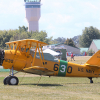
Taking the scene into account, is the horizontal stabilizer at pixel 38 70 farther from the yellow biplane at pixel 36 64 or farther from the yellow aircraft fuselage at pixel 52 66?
the yellow aircraft fuselage at pixel 52 66

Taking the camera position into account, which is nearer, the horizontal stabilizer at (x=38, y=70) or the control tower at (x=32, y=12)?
the horizontal stabilizer at (x=38, y=70)

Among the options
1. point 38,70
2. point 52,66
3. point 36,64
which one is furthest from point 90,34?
point 38,70

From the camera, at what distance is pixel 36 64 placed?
13164mm

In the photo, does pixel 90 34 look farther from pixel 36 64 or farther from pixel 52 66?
pixel 36 64

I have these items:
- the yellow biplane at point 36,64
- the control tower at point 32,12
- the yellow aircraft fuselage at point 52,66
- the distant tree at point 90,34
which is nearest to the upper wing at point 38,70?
the yellow biplane at point 36,64

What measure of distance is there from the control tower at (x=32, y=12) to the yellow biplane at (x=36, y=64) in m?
139

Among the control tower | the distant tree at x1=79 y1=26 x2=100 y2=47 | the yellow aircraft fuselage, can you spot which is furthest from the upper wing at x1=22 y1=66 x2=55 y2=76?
the control tower

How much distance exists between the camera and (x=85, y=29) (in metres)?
125

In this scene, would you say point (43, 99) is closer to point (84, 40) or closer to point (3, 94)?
point (3, 94)

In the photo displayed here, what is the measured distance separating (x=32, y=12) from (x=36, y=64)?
144m

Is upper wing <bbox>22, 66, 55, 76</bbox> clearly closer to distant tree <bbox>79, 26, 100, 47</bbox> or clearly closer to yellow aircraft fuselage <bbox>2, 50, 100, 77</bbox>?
yellow aircraft fuselage <bbox>2, 50, 100, 77</bbox>

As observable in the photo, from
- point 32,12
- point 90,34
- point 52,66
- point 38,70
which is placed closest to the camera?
point 38,70

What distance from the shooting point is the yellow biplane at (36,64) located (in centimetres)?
1249

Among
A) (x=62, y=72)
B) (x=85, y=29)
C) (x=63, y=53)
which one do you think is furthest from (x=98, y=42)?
(x=62, y=72)
